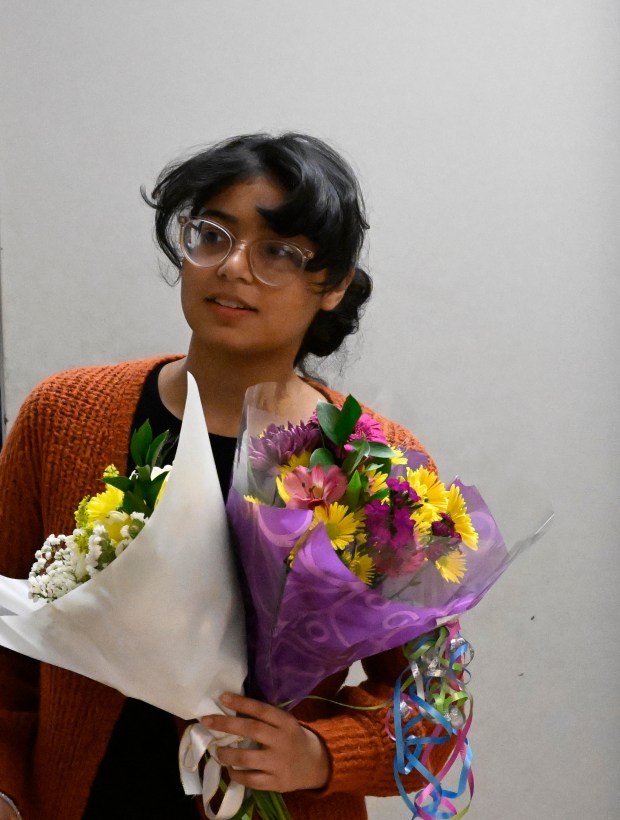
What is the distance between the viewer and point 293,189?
110 centimetres

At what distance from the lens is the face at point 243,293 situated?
3.53 ft

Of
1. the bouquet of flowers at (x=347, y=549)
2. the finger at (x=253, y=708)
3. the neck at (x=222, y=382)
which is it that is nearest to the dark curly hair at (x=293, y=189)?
the neck at (x=222, y=382)

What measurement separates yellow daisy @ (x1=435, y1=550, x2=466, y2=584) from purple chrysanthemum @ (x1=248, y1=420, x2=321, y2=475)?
145 mm

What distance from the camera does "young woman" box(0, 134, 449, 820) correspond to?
1.08 meters

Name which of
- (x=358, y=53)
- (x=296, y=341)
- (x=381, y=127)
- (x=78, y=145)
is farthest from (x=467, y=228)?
(x=296, y=341)

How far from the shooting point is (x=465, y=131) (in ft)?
6.45

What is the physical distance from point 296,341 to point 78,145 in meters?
0.78

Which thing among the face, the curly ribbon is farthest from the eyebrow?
the curly ribbon

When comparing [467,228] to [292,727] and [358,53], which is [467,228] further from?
[292,727]

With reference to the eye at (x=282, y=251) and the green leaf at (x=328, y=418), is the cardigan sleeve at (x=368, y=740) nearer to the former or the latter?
the green leaf at (x=328, y=418)

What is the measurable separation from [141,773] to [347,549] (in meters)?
0.41

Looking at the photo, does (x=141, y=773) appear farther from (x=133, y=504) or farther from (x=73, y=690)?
(x=133, y=504)

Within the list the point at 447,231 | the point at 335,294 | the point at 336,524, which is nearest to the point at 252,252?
the point at 335,294

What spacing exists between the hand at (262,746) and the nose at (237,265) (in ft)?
1.34
